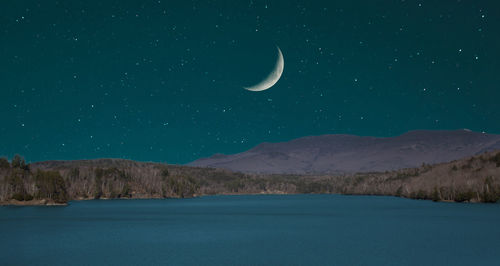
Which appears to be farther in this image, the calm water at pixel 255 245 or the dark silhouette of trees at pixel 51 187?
the dark silhouette of trees at pixel 51 187

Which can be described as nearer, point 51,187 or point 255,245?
point 255,245

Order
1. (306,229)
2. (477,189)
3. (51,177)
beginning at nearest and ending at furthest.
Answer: (306,229), (477,189), (51,177)

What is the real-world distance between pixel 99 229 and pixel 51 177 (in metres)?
96.5

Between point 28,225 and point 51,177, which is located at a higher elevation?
point 51,177

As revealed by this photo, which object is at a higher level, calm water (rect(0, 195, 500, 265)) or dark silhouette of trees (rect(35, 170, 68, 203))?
dark silhouette of trees (rect(35, 170, 68, 203))

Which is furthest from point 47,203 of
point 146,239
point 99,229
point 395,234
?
point 395,234

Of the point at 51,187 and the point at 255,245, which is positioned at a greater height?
the point at 51,187

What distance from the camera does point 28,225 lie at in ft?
217

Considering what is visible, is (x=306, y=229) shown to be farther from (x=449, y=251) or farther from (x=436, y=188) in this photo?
(x=436, y=188)

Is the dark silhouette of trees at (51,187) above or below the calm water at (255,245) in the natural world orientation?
above

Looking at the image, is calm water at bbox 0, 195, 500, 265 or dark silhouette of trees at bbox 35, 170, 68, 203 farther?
dark silhouette of trees at bbox 35, 170, 68, 203

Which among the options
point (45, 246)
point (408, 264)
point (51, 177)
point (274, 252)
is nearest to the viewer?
point (408, 264)

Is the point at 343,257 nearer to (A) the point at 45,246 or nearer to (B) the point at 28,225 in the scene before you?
(A) the point at 45,246

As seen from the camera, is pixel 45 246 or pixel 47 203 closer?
pixel 45 246
